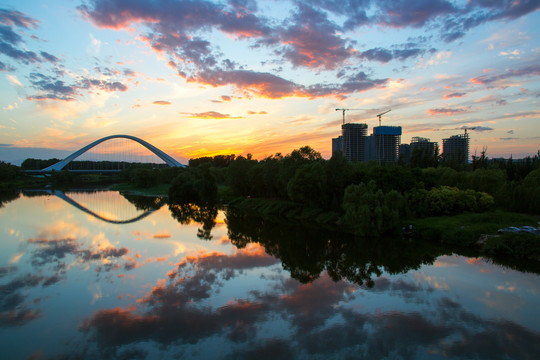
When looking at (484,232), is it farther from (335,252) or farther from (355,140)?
(355,140)

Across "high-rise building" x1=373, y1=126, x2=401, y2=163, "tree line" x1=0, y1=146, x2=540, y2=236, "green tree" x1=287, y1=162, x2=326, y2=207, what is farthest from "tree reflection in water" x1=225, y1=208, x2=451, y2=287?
"high-rise building" x1=373, y1=126, x2=401, y2=163

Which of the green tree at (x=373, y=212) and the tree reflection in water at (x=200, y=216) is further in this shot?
the tree reflection in water at (x=200, y=216)

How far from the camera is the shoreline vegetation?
57.0 feet

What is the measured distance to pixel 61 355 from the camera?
7.16 metres

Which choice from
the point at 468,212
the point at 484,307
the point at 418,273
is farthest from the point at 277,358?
the point at 468,212

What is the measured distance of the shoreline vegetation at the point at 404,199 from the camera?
17375 millimetres

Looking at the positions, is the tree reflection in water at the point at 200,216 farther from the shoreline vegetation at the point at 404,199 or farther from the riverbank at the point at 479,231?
the riverbank at the point at 479,231

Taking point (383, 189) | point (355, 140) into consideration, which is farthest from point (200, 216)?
point (355, 140)

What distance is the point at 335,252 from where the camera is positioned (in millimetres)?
16250

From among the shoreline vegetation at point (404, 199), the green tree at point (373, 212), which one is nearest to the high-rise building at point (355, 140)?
the shoreline vegetation at point (404, 199)

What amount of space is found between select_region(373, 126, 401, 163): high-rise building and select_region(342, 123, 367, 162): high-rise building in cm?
388

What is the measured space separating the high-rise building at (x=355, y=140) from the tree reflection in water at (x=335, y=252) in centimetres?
5484

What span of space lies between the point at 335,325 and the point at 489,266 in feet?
29.6

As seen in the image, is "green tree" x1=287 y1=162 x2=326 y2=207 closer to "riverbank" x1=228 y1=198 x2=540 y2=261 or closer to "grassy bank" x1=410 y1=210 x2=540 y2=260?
"riverbank" x1=228 y1=198 x2=540 y2=261
